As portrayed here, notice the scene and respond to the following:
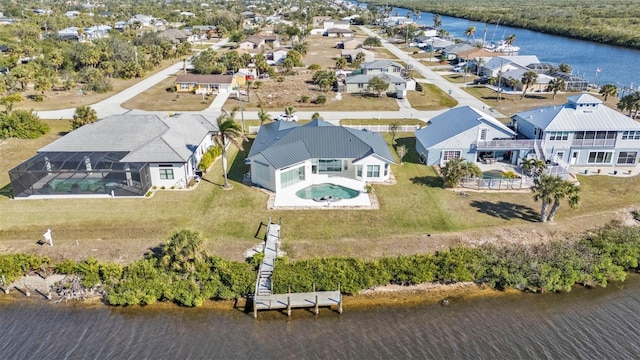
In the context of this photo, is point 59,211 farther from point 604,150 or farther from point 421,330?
point 604,150

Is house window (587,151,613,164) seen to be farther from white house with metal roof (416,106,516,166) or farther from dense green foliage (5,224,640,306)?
dense green foliage (5,224,640,306)

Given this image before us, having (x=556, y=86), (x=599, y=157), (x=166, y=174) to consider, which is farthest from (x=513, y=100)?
(x=166, y=174)

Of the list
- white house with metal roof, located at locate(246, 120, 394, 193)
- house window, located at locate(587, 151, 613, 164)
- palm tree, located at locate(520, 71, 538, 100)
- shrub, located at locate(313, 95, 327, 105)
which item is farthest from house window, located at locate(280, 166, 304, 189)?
palm tree, located at locate(520, 71, 538, 100)

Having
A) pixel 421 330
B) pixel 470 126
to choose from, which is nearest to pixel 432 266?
pixel 421 330

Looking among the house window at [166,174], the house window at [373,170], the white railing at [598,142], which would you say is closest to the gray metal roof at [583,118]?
the white railing at [598,142]

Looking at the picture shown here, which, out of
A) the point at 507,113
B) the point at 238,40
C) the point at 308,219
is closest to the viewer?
the point at 308,219
